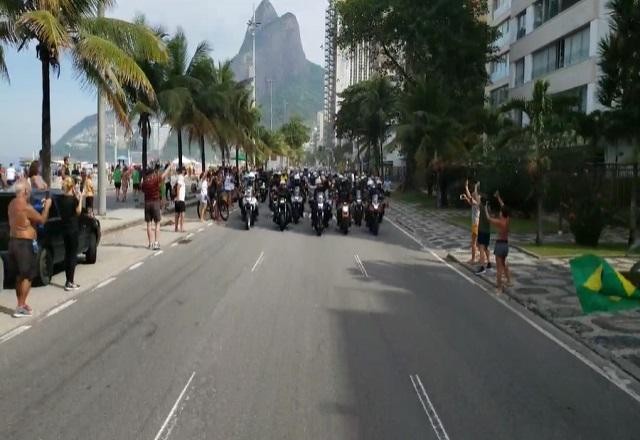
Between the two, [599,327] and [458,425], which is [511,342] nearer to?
[599,327]

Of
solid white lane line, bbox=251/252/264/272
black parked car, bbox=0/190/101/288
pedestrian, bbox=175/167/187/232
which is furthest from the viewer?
pedestrian, bbox=175/167/187/232

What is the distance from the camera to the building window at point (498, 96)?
158 feet

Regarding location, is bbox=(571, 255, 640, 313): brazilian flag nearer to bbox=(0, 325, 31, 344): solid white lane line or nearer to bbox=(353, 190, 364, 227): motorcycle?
bbox=(0, 325, 31, 344): solid white lane line

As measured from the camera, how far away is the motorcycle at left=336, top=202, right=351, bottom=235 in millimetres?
20875

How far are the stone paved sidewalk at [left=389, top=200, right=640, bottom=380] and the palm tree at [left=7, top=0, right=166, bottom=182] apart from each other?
28.9 feet

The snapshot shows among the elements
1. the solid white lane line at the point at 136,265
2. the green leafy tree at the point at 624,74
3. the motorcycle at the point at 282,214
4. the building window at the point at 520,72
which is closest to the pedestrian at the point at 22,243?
the solid white lane line at the point at 136,265

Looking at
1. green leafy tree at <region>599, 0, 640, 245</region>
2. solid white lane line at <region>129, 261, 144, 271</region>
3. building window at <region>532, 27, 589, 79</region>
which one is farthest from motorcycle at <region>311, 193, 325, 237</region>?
building window at <region>532, 27, 589, 79</region>

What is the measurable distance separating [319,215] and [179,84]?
14556 mm

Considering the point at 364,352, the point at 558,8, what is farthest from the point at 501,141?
the point at 558,8

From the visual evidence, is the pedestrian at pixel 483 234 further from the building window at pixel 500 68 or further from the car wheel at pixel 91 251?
the building window at pixel 500 68

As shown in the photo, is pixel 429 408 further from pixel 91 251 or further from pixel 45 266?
pixel 91 251

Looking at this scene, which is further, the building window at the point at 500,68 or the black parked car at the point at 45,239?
the building window at the point at 500,68

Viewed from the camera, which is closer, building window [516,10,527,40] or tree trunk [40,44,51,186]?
tree trunk [40,44,51,186]

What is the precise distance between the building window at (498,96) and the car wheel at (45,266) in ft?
131
